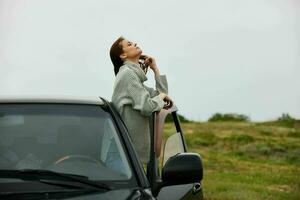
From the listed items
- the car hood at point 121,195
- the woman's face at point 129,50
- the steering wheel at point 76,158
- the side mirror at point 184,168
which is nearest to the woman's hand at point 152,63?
the woman's face at point 129,50

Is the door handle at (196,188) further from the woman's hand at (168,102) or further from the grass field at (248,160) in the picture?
the grass field at (248,160)

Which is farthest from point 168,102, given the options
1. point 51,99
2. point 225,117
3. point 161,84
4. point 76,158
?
point 225,117

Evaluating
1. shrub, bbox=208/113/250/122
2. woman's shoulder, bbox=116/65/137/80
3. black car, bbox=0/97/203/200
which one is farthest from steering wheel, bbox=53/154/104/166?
shrub, bbox=208/113/250/122

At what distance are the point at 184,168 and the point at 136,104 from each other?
1214 millimetres

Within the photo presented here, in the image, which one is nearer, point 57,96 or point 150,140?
point 57,96

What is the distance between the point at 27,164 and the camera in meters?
4.53

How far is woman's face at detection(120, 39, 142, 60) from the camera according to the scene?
6.31 meters

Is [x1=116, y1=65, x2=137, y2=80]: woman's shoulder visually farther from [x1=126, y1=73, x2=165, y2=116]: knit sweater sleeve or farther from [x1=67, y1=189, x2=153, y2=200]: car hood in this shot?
[x1=67, y1=189, x2=153, y2=200]: car hood

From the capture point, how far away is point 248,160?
3048 cm

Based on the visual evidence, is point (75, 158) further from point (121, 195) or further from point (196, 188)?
point (196, 188)

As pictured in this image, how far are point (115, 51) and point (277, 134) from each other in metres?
36.9

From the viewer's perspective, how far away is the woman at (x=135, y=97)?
554 cm

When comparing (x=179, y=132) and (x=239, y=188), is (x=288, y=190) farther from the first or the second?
(x=179, y=132)

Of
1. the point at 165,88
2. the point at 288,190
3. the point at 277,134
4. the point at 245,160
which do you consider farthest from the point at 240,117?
the point at 165,88
